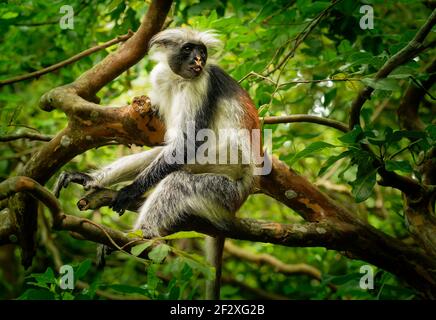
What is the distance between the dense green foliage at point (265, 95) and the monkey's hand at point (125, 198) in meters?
0.74

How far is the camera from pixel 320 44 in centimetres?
655

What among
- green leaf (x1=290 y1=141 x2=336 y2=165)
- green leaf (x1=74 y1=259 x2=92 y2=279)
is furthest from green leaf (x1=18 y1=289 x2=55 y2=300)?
green leaf (x1=290 y1=141 x2=336 y2=165)

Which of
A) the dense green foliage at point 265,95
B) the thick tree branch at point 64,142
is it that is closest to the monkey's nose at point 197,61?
the dense green foliage at point 265,95

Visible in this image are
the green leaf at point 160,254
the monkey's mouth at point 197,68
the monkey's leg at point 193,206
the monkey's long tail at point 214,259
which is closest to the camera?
the green leaf at point 160,254

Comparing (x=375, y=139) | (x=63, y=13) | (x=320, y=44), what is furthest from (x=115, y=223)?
(x=375, y=139)

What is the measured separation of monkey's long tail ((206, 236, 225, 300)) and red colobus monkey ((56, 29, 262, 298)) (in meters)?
0.01

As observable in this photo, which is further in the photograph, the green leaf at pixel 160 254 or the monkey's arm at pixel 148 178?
the monkey's arm at pixel 148 178

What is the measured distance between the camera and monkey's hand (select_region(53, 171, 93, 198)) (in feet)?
17.1

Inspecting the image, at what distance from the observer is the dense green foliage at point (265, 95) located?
175 inches

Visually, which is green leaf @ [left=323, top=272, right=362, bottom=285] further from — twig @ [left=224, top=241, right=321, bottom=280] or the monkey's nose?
the monkey's nose

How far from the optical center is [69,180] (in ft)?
17.5

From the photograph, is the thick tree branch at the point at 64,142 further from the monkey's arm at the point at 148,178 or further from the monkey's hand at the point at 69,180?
the monkey's arm at the point at 148,178

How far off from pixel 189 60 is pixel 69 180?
5.92ft

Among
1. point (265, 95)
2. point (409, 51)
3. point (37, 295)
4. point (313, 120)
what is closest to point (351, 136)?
point (409, 51)
